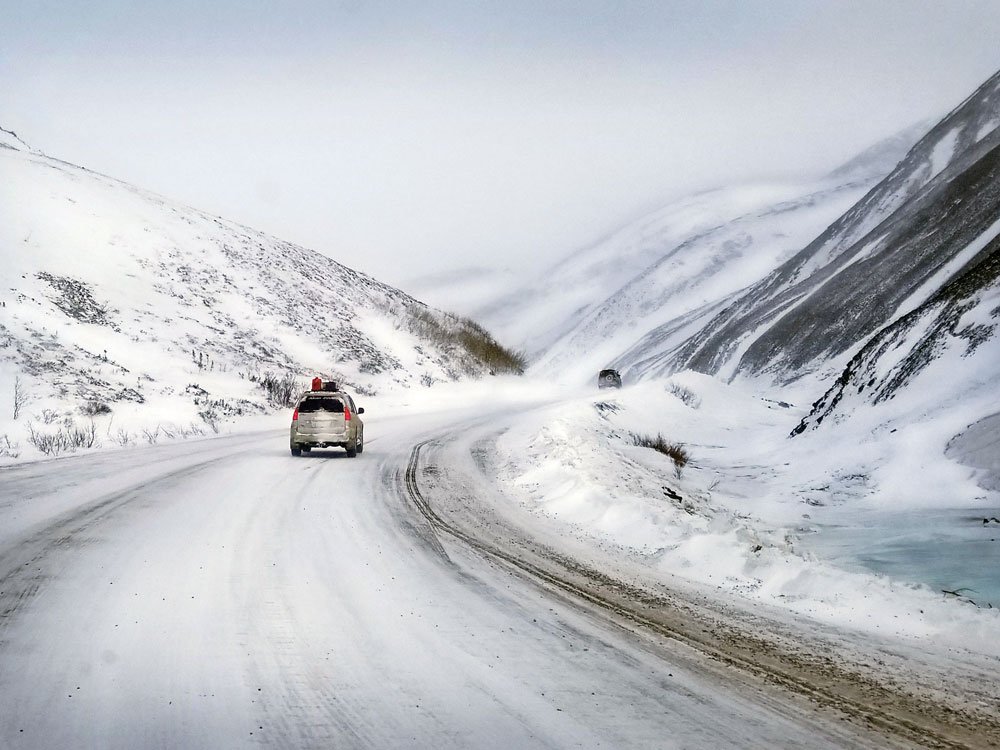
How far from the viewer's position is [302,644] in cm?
511

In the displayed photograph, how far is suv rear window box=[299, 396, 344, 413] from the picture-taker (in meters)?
17.6

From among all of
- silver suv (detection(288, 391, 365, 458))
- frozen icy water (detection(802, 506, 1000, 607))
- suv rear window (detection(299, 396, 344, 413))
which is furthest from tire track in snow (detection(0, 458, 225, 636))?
frozen icy water (detection(802, 506, 1000, 607))

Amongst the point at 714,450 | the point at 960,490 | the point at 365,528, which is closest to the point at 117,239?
the point at 714,450

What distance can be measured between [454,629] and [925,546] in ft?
22.9

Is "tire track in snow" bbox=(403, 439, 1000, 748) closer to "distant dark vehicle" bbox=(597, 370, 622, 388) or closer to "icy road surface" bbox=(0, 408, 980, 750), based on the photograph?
"icy road surface" bbox=(0, 408, 980, 750)

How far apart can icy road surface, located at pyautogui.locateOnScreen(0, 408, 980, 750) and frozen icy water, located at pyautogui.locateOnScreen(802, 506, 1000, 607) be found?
3.70 metres

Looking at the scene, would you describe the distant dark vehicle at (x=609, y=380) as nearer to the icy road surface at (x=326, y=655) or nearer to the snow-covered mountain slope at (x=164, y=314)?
the snow-covered mountain slope at (x=164, y=314)

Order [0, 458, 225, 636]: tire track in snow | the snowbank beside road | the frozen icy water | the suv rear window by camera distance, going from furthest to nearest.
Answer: the suv rear window
the frozen icy water
the snowbank beside road
[0, 458, 225, 636]: tire track in snow

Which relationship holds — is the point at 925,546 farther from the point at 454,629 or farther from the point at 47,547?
the point at 47,547

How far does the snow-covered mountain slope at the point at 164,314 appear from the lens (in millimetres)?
27266

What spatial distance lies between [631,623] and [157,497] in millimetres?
8280

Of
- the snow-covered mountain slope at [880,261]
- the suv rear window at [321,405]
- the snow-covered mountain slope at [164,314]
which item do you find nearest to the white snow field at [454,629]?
the suv rear window at [321,405]

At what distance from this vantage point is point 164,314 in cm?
3994

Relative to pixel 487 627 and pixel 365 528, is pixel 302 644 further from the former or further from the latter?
pixel 365 528
